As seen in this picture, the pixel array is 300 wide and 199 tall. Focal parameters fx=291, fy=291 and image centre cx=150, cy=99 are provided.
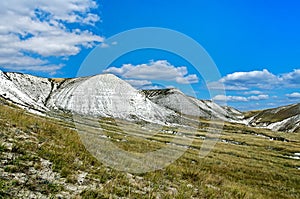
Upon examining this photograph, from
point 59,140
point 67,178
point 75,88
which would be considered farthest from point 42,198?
point 75,88

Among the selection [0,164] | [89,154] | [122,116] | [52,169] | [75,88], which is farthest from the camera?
[75,88]

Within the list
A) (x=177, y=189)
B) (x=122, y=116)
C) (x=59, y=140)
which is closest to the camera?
(x=177, y=189)

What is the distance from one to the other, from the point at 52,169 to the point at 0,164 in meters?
1.81

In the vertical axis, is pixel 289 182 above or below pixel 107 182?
below

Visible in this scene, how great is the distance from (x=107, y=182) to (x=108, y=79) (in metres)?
136

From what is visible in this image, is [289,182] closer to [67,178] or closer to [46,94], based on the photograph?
[67,178]

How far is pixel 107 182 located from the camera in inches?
441

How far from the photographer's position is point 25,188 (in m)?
8.80

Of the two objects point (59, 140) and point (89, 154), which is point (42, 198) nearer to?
point (89, 154)

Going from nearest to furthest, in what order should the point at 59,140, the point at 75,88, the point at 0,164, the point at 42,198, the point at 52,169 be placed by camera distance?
the point at 42,198, the point at 0,164, the point at 52,169, the point at 59,140, the point at 75,88

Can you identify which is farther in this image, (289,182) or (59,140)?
(289,182)

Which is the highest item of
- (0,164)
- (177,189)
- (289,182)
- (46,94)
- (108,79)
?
(108,79)

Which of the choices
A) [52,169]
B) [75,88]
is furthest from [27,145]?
[75,88]

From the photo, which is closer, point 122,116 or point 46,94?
point 122,116
